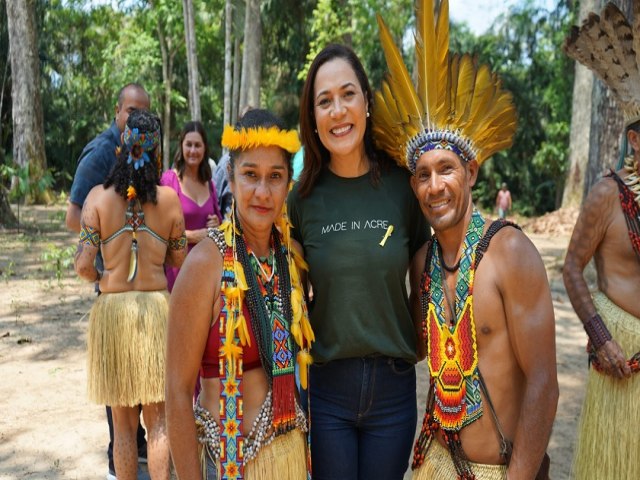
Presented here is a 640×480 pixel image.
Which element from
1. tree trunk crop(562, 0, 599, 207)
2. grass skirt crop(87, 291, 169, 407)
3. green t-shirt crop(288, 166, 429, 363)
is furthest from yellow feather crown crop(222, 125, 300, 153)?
tree trunk crop(562, 0, 599, 207)

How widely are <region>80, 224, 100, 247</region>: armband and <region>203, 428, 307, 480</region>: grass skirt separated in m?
1.89

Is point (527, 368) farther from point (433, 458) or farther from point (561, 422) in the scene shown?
point (561, 422)

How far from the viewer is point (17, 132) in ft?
56.9

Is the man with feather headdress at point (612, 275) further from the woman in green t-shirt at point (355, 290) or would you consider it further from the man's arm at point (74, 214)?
the man's arm at point (74, 214)

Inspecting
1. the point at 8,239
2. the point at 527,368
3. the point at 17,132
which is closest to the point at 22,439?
the point at 527,368

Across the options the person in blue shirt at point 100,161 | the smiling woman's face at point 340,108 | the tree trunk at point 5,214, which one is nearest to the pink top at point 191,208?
the person in blue shirt at point 100,161

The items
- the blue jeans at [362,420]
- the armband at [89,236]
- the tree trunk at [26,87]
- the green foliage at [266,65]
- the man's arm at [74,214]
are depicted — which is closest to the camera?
the blue jeans at [362,420]

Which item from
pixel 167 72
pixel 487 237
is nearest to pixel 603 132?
pixel 487 237

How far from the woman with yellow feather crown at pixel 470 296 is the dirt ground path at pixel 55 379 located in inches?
93.5

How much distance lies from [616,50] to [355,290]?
1.75m

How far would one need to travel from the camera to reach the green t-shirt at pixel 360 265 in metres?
2.24

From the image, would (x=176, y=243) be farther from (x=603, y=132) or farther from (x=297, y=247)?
(x=603, y=132)

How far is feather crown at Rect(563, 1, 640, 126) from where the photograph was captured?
278 centimetres

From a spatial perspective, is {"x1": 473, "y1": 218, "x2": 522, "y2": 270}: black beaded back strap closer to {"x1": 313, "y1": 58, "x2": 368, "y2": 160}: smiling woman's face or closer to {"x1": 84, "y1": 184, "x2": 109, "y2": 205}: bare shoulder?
{"x1": 313, "y1": 58, "x2": 368, "y2": 160}: smiling woman's face
